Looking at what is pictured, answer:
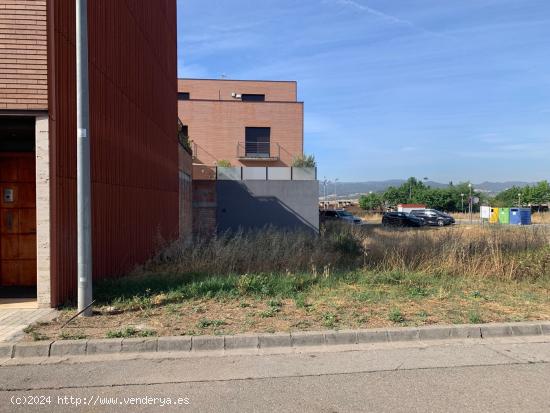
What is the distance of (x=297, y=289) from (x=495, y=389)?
4501 mm

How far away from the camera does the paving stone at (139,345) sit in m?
5.70

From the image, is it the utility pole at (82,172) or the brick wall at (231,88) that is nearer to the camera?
the utility pole at (82,172)

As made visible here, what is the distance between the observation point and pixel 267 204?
86.2 feet

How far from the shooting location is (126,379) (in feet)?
15.9

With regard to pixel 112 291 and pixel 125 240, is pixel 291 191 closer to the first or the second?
pixel 125 240

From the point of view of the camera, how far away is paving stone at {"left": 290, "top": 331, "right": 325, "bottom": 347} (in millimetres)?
6020

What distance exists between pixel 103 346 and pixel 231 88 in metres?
43.7

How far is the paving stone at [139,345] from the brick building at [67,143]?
2.30 m

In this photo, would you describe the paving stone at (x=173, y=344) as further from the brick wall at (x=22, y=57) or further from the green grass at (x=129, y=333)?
the brick wall at (x=22, y=57)

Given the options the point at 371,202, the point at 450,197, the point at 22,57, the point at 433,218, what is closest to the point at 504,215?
the point at 433,218

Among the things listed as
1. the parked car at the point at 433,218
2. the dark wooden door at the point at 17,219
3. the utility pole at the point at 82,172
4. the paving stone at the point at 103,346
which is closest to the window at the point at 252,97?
the parked car at the point at 433,218

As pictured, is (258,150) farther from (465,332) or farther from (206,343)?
(206,343)

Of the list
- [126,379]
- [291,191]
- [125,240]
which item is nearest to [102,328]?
[126,379]

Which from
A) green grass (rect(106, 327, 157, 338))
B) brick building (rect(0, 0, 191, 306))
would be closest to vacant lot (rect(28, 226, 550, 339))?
green grass (rect(106, 327, 157, 338))
